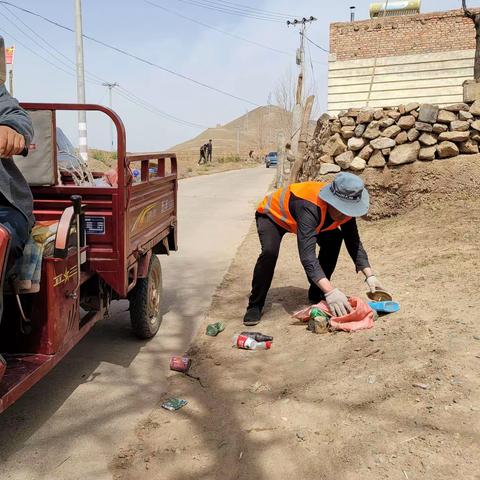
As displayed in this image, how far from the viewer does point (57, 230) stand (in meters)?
2.97

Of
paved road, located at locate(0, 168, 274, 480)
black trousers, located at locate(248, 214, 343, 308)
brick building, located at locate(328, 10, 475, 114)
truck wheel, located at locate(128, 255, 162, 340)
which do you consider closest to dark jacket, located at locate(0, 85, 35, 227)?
paved road, located at locate(0, 168, 274, 480)

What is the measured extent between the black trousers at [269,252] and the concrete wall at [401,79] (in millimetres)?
11314

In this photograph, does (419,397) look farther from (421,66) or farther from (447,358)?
(421,66)

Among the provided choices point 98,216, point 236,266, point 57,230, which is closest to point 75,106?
point 98,216

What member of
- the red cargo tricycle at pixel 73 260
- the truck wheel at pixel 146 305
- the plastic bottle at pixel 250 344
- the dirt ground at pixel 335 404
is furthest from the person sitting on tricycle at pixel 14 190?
the plastic bottle at pixel 250 344

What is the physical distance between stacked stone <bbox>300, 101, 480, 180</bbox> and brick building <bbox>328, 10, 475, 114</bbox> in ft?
21.3

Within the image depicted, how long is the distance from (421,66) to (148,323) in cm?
1417

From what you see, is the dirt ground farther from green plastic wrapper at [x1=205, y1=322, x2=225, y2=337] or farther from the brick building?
the brick building

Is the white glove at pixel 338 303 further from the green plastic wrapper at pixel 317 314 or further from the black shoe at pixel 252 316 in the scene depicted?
the black shoe at pixel 252 316

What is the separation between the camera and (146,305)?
4457mm

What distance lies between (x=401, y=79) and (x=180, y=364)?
14.4m

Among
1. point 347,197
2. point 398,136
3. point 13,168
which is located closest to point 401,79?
point 398,136

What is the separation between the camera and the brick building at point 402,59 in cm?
1546

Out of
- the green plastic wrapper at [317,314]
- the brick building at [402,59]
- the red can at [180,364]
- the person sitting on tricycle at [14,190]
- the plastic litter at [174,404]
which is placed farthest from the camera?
the brick building at [402,59]
